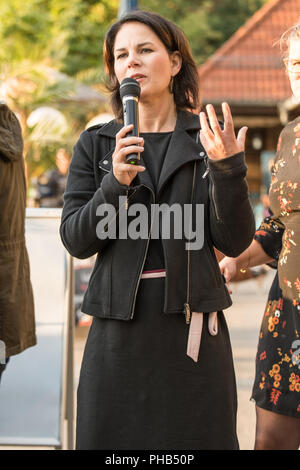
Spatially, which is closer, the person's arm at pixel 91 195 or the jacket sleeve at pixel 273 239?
the person's arm at pixel 91 195

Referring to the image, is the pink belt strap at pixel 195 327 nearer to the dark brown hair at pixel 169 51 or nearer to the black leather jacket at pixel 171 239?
the black leather jacket at pixel 171 239

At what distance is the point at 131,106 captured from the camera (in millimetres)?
1607

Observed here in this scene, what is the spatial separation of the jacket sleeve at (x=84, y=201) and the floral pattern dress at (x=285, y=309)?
0.74 meters

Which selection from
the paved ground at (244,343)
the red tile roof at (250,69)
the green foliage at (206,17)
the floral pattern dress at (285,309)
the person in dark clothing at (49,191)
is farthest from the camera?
the green foliage at (206,17)

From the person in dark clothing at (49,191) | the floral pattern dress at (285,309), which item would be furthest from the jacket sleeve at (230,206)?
the person in dark clothing at (49,191)

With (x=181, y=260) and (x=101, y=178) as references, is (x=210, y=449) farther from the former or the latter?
(x=101, y=178)

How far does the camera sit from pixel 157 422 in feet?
5.44

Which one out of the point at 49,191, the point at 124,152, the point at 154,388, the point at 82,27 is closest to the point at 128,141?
the point at 124,152

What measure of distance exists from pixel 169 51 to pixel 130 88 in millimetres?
296

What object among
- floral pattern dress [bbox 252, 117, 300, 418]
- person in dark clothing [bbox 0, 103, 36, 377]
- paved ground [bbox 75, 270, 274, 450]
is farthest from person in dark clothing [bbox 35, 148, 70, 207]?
floral pattern dress [bbox 252, 117, 300, 418]

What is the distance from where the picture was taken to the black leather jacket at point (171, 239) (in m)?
1.65

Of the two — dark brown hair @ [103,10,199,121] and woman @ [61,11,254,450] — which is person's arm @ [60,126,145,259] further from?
dark brown hair @ [103,10,199,121]

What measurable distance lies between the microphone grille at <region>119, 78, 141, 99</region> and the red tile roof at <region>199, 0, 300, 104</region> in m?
11.8

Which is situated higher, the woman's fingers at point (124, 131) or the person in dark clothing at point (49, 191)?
the person in dark clothing at point (49, 191)
